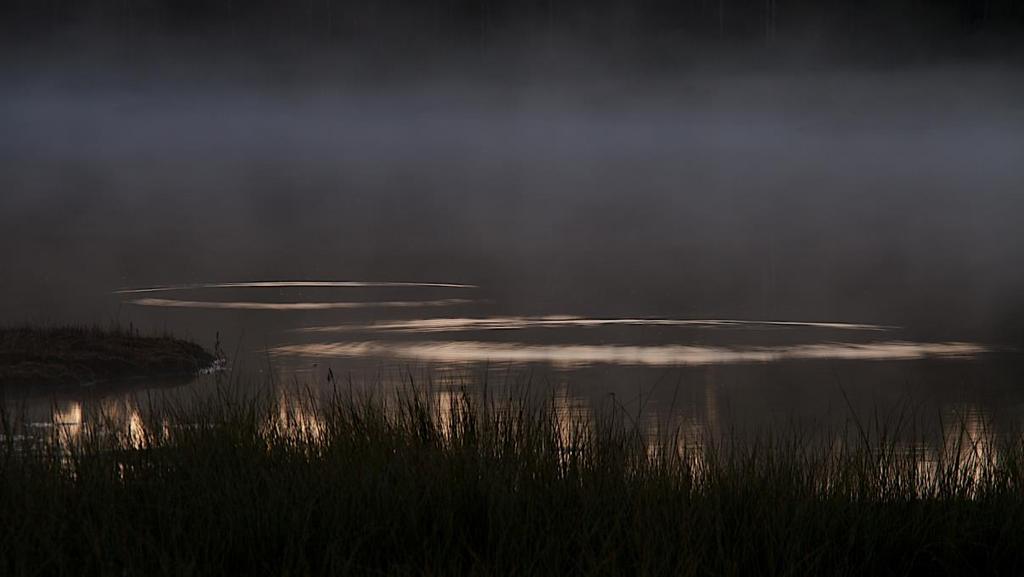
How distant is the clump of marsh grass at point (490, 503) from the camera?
5.18 metres

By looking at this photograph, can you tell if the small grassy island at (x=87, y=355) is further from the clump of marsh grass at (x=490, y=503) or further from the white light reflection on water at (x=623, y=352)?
the white light reflection on water at (x=623, y=352)

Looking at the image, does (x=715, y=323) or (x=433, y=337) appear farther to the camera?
(x=715, y=323)

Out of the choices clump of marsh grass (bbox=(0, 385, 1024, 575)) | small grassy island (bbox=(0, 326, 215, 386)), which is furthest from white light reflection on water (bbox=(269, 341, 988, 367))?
clump of marsh grass (bbox=(0, 385, 1024, 575))

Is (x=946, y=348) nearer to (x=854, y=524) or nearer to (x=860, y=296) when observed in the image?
(x=860, y=296)

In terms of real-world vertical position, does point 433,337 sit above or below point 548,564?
below

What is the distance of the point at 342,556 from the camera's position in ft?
16.6

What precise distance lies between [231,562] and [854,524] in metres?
2.83

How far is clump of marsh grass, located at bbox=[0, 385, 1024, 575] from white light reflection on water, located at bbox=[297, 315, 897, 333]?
237ft

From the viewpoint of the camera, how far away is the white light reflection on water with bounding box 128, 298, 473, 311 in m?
90.9

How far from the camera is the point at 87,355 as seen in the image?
25562 mm

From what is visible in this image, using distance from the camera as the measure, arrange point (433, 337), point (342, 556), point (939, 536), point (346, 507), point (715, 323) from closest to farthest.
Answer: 1. point (342, 556)
2. point (346, 507)
3. point (939, 536)
4. point (433, 337)
5. point (715, 323)

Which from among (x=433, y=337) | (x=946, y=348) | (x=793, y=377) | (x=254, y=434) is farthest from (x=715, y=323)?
(x=254, y=434)

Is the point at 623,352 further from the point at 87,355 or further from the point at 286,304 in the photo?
the point at 87,355

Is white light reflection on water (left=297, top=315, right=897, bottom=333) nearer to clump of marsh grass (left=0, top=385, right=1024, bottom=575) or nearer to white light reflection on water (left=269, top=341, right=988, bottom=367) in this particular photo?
white light reflection on water (left=269, top=341, right=988, bottom=367)
